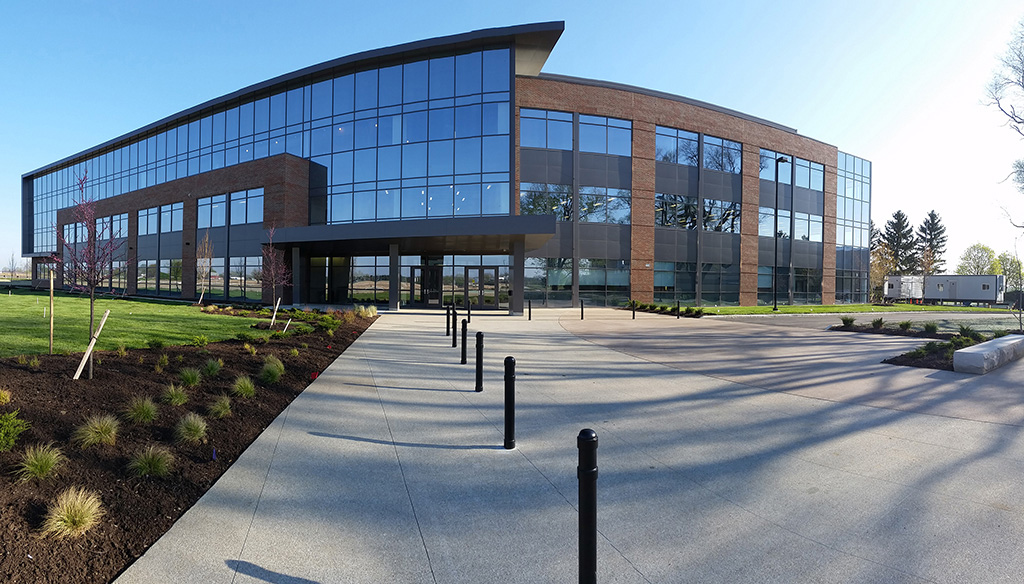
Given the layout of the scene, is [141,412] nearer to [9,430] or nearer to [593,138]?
[9,430]

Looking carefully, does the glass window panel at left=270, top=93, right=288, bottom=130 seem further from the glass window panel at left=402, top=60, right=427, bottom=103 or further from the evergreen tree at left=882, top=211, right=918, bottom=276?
the evergreen tree at left=882, top=211, right=918, bottom=276

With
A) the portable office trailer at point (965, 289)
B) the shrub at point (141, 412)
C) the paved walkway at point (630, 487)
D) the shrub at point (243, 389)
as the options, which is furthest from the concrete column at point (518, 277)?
the portable office trailer at point (965, 289)

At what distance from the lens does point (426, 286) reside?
97.0 ft

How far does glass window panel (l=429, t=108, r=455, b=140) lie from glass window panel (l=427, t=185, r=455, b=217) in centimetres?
316

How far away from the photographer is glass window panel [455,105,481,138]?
88.6 ft

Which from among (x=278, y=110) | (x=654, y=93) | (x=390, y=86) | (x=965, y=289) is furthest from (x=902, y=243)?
(x=278, y=110)

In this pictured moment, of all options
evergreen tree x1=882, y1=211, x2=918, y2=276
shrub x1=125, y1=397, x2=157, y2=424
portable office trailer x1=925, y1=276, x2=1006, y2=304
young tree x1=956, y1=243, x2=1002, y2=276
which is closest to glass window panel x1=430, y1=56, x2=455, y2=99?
shrub x1=125, y1=397, x2=157, y2=424

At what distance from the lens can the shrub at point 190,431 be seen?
449 centimetres

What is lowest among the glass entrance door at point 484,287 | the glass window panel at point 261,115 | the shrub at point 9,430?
the shrub at point 9,430

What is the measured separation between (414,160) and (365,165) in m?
3.55

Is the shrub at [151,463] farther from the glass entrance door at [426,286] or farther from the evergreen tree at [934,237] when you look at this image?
the evergreen tree at [934,237]

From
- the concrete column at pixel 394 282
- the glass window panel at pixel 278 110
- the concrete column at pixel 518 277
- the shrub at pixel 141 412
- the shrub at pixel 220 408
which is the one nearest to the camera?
the shrub at pixel 141 412

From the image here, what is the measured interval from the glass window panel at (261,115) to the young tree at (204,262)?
8.54 meters

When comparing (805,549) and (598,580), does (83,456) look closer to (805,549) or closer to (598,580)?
(598,580)
